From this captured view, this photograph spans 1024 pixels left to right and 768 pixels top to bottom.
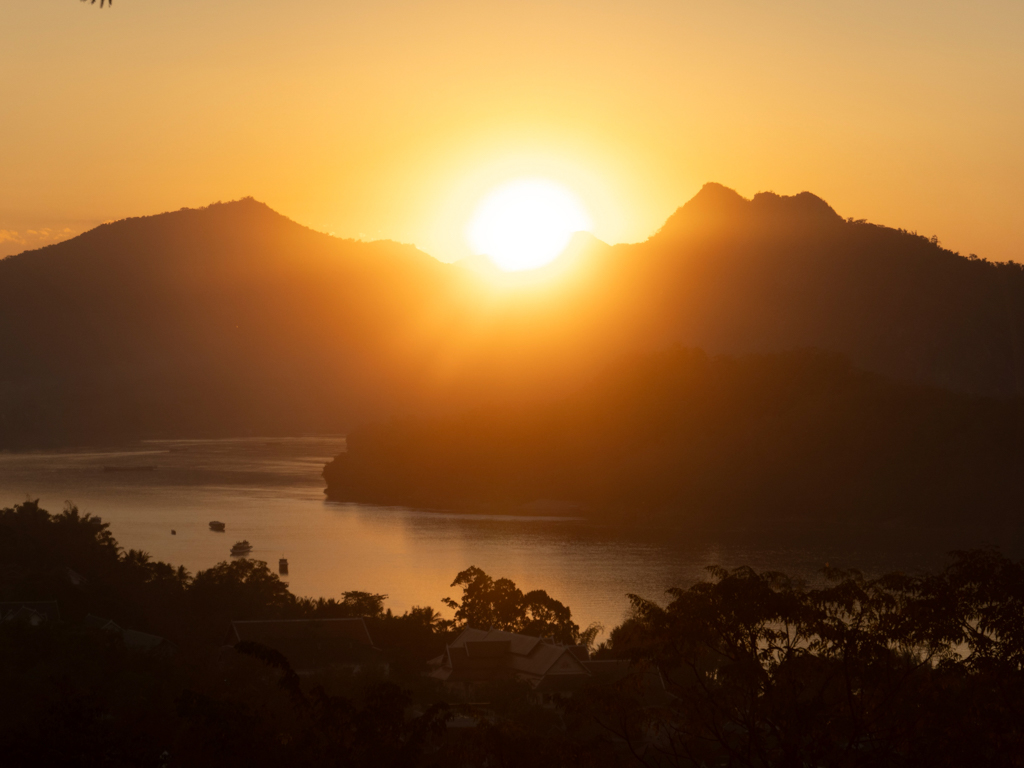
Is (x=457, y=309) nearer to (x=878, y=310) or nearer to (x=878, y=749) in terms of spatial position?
(x=878, y=310)

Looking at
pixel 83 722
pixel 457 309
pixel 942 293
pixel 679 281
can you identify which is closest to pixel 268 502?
pixel 83 722

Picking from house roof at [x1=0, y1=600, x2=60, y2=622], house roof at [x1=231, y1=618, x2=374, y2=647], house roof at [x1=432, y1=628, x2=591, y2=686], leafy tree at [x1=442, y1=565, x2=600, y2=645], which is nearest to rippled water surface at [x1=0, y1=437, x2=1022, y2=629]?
leafy tree at [x1=442, y1=565, x2=600, y2=645]

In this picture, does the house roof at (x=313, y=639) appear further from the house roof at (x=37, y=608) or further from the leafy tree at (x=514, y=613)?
the house roof at (x=37, y=608)

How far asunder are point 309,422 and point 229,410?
8.88 meters

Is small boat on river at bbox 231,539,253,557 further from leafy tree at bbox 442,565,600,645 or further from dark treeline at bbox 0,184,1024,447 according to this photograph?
dark treeline at bbox 0,184,1024,447

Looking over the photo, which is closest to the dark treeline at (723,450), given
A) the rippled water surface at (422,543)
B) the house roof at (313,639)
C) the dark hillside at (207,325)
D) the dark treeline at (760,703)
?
the rippled water surface at (422,543)

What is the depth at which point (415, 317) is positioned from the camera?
14025 centimetres

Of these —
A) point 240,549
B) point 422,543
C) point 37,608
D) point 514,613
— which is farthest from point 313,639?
point 422,543

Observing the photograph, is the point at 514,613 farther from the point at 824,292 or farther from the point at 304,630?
the point at 824,292

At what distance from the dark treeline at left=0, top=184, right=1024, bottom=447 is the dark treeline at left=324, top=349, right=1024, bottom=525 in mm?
15848

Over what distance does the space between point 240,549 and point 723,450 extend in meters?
30.0

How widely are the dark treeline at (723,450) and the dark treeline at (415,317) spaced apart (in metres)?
15.8

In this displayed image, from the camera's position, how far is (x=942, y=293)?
92.2 metres

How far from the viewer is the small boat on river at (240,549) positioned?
32.0 metres
